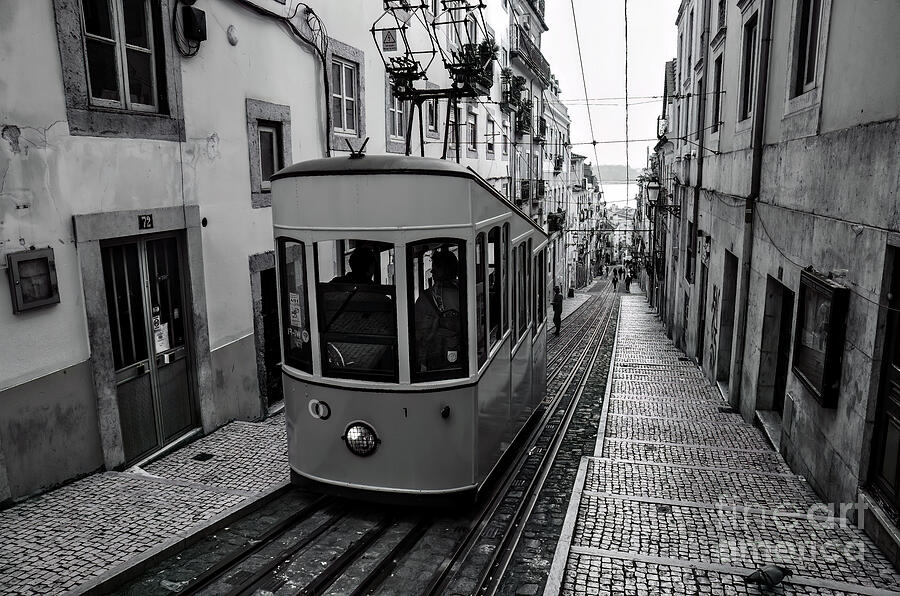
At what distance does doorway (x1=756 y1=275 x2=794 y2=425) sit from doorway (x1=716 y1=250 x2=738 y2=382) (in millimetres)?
2787

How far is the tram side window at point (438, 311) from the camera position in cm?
520

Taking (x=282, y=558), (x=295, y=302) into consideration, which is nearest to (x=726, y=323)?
(x=295, y=302)

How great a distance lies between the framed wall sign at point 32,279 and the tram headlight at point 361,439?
2994 millimetres

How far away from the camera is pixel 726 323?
11930 millimetres

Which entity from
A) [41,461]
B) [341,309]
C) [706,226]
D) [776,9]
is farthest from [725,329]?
[41,461]

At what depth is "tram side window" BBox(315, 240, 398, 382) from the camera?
17.1 ft

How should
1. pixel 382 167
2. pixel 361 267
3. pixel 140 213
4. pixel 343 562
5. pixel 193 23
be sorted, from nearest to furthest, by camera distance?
pixel 343 562 → pixel 382 167 → pixel 361 267 → pixel 140 213 → pixel 193 23

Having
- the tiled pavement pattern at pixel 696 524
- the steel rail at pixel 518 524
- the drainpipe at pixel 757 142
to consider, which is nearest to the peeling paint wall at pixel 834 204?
the drainpipe at pixel 757 142

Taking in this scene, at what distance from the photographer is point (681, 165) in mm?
18344

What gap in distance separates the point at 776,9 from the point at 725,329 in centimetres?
562

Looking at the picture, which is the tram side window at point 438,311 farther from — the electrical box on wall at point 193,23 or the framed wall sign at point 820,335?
the electrical box on wall at point 193,23

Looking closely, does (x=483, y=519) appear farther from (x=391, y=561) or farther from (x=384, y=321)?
(x=384, y=321)

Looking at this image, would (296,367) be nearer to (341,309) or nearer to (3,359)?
(341,309)

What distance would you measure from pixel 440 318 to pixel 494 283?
94 cm
